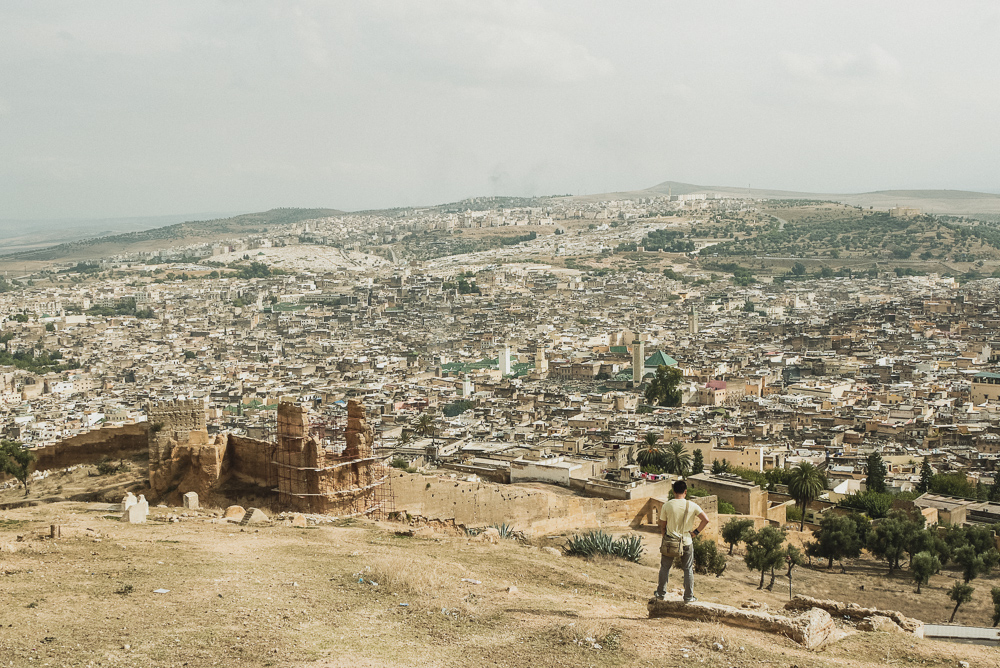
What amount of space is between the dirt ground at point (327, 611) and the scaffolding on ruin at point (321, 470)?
275 cm

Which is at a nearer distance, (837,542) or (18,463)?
(18,463)

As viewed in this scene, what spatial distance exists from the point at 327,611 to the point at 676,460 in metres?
21.1

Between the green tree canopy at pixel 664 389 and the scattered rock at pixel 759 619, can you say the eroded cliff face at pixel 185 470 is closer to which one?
the scattered rock at pixel 759 619

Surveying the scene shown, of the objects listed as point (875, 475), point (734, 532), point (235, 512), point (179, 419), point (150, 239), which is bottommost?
point (875, 475)

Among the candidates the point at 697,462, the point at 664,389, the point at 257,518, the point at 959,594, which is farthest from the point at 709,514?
the point at 664,389

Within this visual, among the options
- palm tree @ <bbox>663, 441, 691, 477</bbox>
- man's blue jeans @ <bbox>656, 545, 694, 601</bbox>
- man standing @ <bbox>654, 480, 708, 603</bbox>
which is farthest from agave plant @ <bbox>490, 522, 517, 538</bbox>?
palm tree @ <bbox>663, 441, 691, 477</bbox>

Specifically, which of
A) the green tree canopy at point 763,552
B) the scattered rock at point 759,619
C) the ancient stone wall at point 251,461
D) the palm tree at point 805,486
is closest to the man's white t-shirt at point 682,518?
the scattered rock at point 759,619

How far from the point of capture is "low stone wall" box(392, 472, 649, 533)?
1608cm

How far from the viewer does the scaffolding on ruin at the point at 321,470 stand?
13766mm

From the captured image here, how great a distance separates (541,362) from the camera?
59.8 m

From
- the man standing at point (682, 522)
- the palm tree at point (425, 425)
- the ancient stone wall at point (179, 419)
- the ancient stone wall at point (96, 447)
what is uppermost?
the man standing at point (682, 522)

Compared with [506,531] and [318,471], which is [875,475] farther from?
[318,471]

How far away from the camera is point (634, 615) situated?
8.00 meters

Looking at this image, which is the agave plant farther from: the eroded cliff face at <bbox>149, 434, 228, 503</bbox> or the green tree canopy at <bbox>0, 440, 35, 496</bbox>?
the green tree canopy at <bbox>0, 440, 35, 496</bbox>
